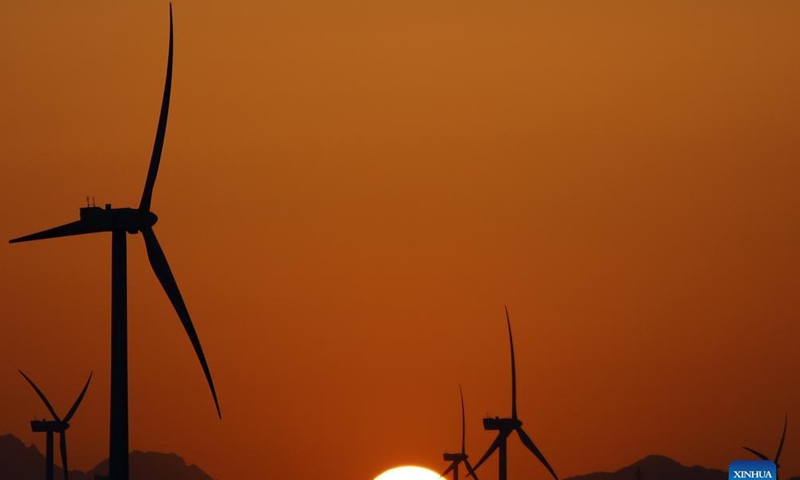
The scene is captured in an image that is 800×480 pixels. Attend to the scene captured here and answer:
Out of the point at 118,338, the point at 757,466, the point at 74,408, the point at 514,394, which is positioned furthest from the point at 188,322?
the point at 74,408

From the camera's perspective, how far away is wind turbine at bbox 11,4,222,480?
100000 millimetres

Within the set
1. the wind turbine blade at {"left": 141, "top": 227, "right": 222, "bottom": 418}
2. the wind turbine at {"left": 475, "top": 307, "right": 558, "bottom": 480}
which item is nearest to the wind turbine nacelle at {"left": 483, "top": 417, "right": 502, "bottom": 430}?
the wind turbine at {"left": 475, "top": 307, "right": 558, "bottom": 480}

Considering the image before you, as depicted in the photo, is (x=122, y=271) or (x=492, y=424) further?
(x=492, y=424)

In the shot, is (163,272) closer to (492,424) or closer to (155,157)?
(155,157)

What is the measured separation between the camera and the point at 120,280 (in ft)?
338

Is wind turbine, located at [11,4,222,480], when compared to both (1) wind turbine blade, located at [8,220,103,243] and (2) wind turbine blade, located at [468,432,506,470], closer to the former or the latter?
(1) wind turbine blade, located at [8,220,103,243]

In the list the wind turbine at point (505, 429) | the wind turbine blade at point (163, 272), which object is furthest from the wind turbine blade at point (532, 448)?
the wind turbine blade at point (163, 272)

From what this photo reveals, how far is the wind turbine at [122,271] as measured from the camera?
328ft

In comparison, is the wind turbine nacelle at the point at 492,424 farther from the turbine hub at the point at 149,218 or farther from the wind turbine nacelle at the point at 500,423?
the turbine hub at the point at 149,218

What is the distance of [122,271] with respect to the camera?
338ft

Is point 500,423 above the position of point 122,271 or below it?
above

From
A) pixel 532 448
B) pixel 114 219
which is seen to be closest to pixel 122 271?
pixel 114 219

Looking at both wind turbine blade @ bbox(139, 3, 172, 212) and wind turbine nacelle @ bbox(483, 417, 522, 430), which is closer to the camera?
wind turbine blade @ bbox(139, 3, 172, 212)

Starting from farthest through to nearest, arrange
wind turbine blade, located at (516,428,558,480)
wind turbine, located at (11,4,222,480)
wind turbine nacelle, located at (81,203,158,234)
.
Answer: wind turbine blade, located at (516,428,558,480) < wind turbine nacelle, located at (81,203,158,234) < wind turbine, located at (11,4,222,480)
